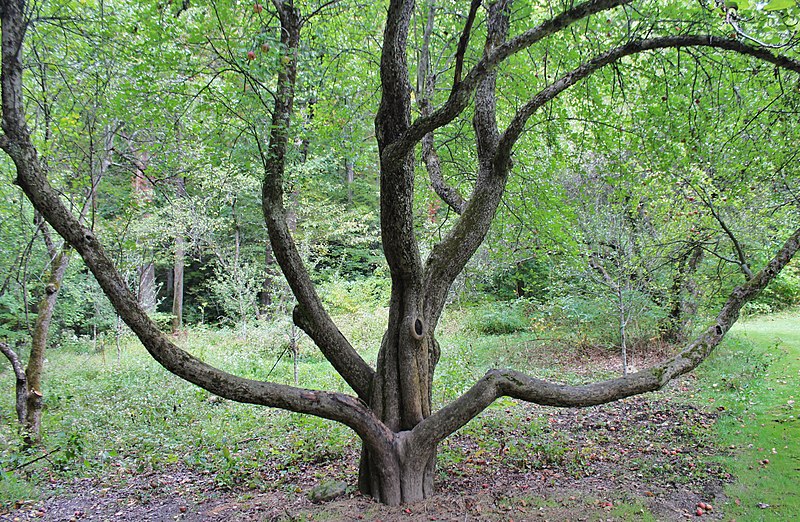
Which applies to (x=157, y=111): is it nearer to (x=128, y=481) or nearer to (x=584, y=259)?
(x=128, y=481)

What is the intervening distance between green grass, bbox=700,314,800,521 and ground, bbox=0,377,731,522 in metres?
0.20

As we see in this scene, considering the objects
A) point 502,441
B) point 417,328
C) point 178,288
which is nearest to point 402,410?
point 417,328

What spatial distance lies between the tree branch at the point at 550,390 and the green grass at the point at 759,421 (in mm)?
1171

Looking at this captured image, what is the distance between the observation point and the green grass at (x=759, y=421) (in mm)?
3779

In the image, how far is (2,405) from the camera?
291 inches

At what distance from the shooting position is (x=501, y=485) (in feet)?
14.1

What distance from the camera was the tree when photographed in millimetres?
2891

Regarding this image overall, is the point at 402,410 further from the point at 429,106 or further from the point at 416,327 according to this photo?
the point at 429,106

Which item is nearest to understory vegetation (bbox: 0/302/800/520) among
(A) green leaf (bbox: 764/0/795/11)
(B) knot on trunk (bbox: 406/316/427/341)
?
(B) knot on trunk (bbox: 406/316/427/341)

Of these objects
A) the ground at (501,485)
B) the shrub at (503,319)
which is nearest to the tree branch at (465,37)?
the ground at (501,485)

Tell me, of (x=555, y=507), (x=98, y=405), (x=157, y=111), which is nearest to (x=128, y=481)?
(x=98, y=405)

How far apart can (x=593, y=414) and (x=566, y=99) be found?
14.3 ft

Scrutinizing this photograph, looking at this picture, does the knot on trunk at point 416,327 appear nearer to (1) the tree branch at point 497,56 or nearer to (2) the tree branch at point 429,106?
(2) the tree branch at point 429,106

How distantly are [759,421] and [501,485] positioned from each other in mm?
3597
